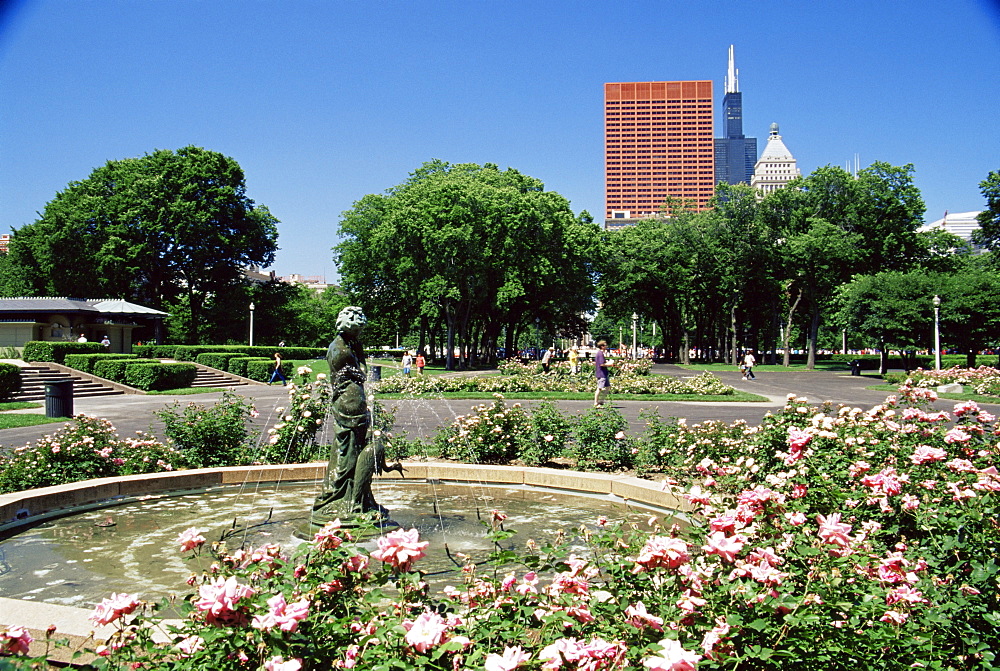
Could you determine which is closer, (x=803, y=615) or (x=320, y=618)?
(x=803, y=615)

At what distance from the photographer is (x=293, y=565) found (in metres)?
3.36

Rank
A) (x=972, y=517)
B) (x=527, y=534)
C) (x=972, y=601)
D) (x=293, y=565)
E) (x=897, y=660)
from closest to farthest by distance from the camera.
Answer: (x=897, y=660), (x=972, y=601), (x=293, y=565), (x=972, y=517), (x=527, y=534)

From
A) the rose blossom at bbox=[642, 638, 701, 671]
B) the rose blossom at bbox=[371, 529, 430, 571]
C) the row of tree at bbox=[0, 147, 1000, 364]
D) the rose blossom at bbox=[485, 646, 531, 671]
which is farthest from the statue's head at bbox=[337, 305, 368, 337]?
the row of tree at bbox=[0, 147, 1000, 364]

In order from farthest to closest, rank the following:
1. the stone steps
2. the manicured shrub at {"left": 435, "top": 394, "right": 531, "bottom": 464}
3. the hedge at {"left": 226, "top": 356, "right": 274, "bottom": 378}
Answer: the hedge at {"left": 226, "top": 356, "right": 274, "bottom": 378} < the stone steps < the manicured shrub at {"left": 435, "top": 394, "right": 531, "bottom": 464}

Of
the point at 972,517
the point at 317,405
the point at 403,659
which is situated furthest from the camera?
the point at 317,405

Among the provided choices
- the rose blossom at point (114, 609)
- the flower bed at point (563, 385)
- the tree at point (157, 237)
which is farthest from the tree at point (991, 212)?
the rose blossom at point (114, 609)

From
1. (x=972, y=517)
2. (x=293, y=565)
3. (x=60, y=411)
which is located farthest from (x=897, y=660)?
(x=60, y=411)

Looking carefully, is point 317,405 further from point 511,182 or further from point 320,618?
point 511,182

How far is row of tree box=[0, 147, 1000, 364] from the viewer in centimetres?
4703

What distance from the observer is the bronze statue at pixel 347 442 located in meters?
7.03

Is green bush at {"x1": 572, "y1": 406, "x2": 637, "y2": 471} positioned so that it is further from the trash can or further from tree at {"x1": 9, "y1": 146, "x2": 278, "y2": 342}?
tree at {"x1": 9, "y1": 146, "x2": 278, "y2": 342}

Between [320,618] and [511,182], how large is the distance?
55123 millimetres

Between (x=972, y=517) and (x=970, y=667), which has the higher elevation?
(x=972, y=517)

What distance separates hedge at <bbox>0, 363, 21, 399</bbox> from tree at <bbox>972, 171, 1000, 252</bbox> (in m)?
57.5
